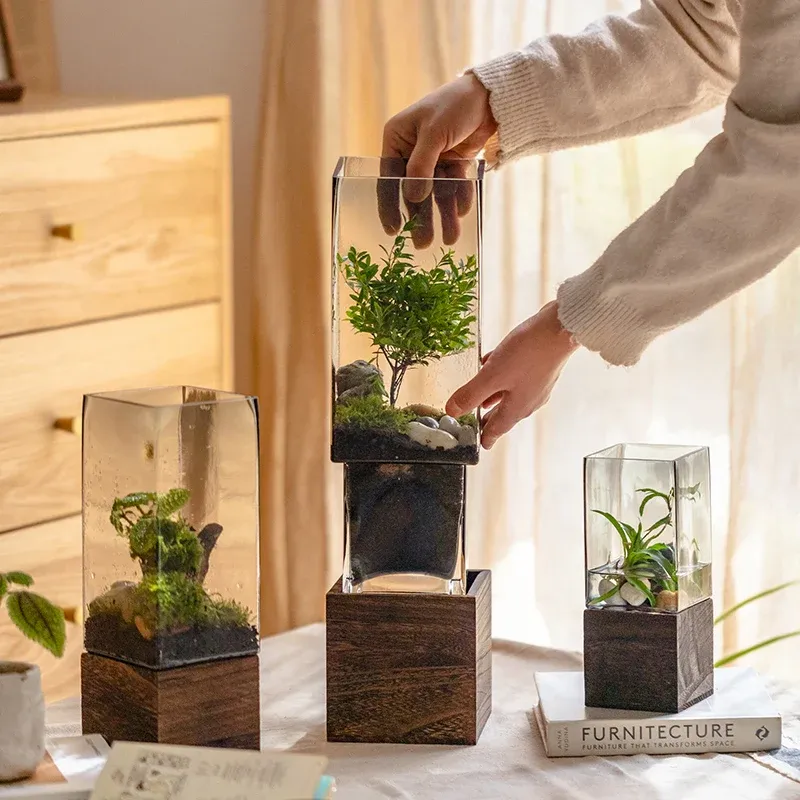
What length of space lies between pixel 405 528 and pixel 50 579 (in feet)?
2.80

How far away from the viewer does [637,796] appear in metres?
1.03

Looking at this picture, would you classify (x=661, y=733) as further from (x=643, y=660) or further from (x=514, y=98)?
(x=514, y=98)

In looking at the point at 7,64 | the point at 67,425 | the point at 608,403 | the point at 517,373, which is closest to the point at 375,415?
the point at 517,373

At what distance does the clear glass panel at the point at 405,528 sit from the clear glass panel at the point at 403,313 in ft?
0.07

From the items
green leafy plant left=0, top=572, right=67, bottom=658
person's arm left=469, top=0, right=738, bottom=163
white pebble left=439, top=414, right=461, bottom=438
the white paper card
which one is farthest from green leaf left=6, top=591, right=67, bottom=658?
person's arm left=469, top=0, right=738, bottom=163

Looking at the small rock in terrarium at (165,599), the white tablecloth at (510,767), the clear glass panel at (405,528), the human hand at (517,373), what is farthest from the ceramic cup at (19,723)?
the human hand at (517,373)

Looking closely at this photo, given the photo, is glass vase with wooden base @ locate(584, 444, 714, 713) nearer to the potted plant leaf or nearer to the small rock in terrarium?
the small rock in terrarium

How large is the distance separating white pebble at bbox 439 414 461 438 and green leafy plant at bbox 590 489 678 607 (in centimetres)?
16

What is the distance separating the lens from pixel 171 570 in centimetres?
Answer: 103

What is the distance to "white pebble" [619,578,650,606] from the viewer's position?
1151 mm

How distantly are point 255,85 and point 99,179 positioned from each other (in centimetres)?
68

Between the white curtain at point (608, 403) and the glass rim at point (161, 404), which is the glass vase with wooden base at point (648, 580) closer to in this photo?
the glass rim at point (161, 404)

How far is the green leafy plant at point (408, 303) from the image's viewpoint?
3.64 feet

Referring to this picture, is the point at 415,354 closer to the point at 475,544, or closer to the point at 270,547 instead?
the point at 475,544
